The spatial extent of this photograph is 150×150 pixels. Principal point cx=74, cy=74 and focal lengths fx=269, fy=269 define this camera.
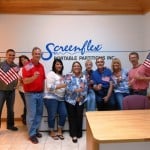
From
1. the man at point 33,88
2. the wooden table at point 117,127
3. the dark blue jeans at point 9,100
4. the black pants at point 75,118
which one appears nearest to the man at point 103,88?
the black pants at point 75,118

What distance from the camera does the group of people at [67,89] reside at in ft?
14.1

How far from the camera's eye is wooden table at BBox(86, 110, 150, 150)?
7.29 ft

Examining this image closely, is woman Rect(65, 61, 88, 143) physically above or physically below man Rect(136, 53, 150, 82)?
below

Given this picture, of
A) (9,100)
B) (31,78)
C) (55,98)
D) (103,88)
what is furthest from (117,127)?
(9,100)

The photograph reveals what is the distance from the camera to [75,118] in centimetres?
457

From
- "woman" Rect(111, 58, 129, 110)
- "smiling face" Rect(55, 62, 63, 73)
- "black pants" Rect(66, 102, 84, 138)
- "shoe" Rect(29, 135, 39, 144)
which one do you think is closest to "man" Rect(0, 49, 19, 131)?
"smiling face" Rect(55, 62, 63, 73)

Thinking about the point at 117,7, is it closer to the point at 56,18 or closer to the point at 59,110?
the point at 56,18

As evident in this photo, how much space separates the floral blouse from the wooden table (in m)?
1.44

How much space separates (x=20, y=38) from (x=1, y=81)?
1.28 meters

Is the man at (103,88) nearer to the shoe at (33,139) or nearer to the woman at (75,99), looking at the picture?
the woman at (75,99)

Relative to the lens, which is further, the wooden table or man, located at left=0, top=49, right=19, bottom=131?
man, located at left=0, top=49, right=19, bottom=131

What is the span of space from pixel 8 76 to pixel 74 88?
A: 1.16 metres

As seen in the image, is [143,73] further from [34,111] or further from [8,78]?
[8,78]

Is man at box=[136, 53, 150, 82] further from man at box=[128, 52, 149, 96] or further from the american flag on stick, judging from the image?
the american flag on stick
